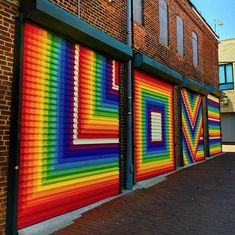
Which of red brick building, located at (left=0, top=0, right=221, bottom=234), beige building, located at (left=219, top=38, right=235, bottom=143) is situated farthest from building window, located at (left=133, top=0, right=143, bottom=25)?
beige building, located at (left=219, top=38, right=235, bottom=143)

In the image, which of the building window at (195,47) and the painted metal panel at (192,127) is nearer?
the painted metal panel at (192,127)

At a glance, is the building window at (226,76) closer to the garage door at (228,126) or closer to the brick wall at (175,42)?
the garage door at (228,126)

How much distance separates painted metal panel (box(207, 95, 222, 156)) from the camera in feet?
58.9

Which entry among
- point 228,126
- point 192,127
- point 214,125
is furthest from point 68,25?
point 228,126

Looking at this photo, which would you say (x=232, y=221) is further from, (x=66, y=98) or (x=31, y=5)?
(x=31, y=5)

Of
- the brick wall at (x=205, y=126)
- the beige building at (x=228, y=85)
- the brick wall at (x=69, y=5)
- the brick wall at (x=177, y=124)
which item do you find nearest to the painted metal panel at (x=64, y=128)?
the brick wall at (x=69, y=5)

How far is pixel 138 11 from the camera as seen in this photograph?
10.4 metres

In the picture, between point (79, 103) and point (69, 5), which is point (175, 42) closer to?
point (69, 5)

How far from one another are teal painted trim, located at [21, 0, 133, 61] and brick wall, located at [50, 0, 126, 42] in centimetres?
49

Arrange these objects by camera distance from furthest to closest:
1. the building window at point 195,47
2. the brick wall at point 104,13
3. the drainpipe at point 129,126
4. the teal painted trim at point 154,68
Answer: the building window at point 195,47
the teal painted trim at point 154,68
the drainpipe at point 129,126
the brick wall at point 104,13

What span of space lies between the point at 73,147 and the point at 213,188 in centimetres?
461

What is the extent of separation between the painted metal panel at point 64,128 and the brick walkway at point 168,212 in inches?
24.6

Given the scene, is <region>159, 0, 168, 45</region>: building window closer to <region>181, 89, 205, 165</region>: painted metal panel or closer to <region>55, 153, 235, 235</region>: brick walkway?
<region>181, 89, 205, 165</region>: painted metal panel

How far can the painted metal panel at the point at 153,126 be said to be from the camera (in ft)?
31.8
